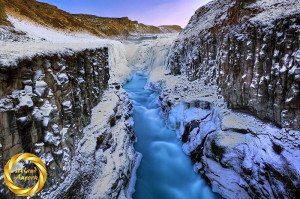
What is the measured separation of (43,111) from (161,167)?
6564 mm

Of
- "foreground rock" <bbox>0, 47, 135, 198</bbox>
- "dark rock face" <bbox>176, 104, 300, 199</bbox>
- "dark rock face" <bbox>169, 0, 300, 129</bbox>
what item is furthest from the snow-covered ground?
"dark rock face" <bbox>169, 0, 300, 129</bbox>

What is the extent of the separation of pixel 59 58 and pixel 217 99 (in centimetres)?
734

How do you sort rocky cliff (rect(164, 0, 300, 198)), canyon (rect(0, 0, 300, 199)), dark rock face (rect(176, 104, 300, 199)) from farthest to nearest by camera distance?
rocky cliff (rect(164, 0, 300, 198)) → dark rock face (rect(176, 104, 300, 199)) → canyon (rect(0, 0, 300, 199))

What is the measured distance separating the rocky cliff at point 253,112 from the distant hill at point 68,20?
49.2 feet

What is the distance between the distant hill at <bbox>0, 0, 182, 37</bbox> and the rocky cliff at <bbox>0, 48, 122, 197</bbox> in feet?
41.2

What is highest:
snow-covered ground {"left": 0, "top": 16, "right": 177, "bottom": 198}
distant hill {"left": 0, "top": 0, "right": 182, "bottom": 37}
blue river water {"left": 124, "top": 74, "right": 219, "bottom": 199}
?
distant hill {"left": 0, "top": 0, "right": 182, "bottom": 37}

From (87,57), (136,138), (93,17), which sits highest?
(93,17)

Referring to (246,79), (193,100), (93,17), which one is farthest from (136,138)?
(93,17)

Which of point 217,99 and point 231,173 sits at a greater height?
point 217,99

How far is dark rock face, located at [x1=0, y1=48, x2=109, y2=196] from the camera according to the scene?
476 cm

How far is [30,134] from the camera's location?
5328mm

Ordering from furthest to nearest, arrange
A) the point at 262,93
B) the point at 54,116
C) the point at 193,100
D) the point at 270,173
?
1. the point at 193,100
2. the point at 262,93
3. the point at 270,173
4. the point at 54,116

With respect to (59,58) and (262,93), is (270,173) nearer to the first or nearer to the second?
(262,93)

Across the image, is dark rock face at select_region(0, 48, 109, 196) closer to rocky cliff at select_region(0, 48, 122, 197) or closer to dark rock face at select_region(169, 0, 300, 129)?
rocky cliff at select_region(0, 48, 122, 197)
